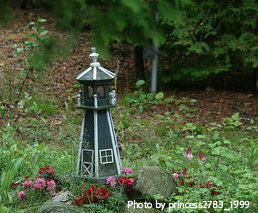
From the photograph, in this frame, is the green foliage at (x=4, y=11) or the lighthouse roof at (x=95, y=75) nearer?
the green foliage at (x=4, y=11)

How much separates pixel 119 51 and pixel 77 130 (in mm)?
3518

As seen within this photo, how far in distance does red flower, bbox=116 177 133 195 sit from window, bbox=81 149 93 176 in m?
0.32

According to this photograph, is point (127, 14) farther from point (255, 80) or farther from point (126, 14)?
point (255, 80)

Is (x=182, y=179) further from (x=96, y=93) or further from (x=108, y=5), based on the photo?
(x=108, y=5)

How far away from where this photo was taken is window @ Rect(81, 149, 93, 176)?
3.16m

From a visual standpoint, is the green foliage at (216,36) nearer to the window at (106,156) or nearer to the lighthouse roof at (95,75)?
the lighthouse roof at (95,75)

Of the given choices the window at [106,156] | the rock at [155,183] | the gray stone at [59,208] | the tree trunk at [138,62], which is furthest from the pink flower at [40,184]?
the tree trunk at [138,62]

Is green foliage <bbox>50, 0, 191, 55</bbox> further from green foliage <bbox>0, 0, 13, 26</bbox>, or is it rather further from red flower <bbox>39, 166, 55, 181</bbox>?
red flower <bbox>39, 166, 55, 181</bbox>

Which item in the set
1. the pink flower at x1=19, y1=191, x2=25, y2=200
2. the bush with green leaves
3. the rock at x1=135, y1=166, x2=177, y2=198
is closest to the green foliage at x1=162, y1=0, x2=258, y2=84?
the bush with green leaves

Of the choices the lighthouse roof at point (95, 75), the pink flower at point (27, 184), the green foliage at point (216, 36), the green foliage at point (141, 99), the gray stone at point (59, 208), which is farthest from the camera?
the green foliage at point (141, 99)

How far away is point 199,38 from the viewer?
6621 millimetres

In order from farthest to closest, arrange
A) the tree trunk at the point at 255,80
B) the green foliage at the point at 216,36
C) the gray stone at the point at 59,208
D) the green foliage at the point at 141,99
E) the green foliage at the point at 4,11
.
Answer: the tree trunk at the point at 255,80 < the green foliage at the point at 141,99 < the green foliage at the point at 216,36 < the gray stone at the point at 59,208 < the green foliage at the point at 4,11

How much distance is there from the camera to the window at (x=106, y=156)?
3.16 metres

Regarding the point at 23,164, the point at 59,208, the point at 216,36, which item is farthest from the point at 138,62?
the point at 59,208
